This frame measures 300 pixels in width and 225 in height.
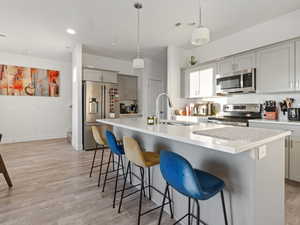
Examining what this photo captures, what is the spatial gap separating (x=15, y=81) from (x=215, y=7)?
19.5 feet

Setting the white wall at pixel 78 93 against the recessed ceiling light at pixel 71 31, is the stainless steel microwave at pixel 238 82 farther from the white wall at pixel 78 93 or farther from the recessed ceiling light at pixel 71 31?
the white wall at pixel 78 93

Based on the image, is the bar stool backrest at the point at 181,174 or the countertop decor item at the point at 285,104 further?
the countertop decor item at the point at 285,104

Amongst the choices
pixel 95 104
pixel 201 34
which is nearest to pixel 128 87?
pixel 95 104

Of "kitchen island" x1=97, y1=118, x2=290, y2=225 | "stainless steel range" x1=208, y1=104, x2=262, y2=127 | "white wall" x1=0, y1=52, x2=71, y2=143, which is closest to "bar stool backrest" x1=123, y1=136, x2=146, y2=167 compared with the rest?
"kitchen island" x1=97, y1=118, x2=290, y2=225

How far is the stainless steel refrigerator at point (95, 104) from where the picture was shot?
15.2ft

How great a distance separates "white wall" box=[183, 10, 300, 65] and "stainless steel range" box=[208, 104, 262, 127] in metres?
1.20

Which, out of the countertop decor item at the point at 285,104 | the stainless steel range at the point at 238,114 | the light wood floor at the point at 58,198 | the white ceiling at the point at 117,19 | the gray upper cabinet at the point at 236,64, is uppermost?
the white ceiling at the point at 117,19

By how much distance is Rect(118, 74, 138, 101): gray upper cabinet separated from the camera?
592cm

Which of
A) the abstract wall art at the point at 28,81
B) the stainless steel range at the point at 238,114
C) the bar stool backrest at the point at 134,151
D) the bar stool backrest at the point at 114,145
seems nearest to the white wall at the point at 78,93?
the abstract wall art at the point at 28,81

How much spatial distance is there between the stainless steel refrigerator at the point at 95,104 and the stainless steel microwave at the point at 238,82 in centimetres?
293

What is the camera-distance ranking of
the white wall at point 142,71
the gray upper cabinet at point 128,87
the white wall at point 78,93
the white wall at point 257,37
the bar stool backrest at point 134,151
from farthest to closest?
the gray upper cabinet at point 128,87
the white wall at point 142,71
the white wall at point 78,93
the white wall at point 257,37
the bar stool backrest at point 134,151

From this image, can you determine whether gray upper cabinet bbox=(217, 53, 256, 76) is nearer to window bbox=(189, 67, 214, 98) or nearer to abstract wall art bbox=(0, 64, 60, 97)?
window bbox=(189, 67, 214, 98)

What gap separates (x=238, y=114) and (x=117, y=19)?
3.19m

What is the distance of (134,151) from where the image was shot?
5.58 ft
